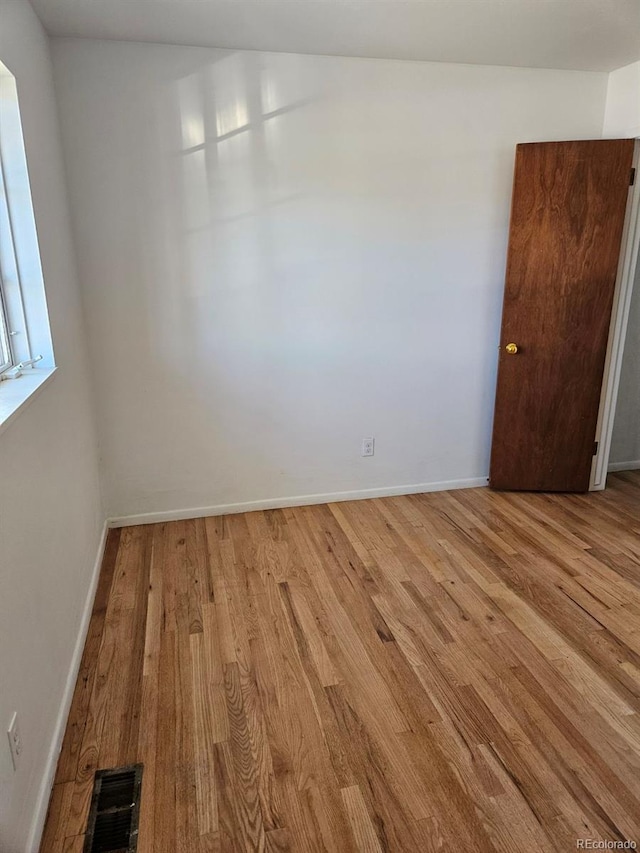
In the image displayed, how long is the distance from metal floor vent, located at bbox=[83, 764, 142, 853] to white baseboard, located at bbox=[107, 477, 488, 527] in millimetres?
1701

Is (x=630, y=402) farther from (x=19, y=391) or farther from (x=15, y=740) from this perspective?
(x=15, y=740)

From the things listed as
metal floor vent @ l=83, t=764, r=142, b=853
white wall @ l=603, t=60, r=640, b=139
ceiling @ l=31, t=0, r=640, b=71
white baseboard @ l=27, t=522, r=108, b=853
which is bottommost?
metal floor vent @ l=83, t=764, r=142, b=853

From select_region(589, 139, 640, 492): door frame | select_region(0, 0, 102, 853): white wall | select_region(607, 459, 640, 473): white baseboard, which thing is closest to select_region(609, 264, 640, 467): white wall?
select_region(607, 459, 640, 473): white baseboard

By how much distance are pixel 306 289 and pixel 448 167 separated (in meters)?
1.08

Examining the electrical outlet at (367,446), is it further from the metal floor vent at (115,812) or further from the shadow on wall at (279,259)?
the metal floor vent at (115,812)

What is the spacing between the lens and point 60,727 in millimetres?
1790

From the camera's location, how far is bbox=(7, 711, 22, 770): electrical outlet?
4.41 ft

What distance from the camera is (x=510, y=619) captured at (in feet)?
7.82

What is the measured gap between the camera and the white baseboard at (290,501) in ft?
10.7

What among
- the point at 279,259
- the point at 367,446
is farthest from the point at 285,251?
the point at 367,446

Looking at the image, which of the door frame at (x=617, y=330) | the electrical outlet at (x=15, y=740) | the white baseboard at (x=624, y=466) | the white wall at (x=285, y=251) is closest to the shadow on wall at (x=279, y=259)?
the white wall at (x=285, y=251)

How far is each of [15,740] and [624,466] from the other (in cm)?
407

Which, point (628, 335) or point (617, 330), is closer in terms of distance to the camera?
point (617, 330)

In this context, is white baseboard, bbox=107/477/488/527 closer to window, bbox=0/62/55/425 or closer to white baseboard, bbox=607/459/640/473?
white baseboard, bbox=607/459/640/473
